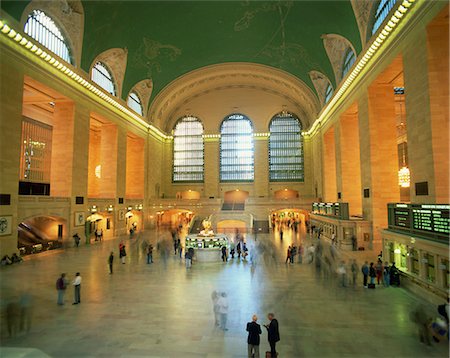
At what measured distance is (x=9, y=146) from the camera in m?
12.6

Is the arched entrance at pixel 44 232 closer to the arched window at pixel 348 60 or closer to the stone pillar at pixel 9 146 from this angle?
the stone pillar at pixel 9 146

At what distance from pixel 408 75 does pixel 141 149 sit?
22.4 metres

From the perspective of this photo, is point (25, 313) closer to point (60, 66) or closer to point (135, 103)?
point (60, 66)

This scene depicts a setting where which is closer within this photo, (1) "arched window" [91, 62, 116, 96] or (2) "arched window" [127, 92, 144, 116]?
(1) "arched window" [91, 62, 116, 96]

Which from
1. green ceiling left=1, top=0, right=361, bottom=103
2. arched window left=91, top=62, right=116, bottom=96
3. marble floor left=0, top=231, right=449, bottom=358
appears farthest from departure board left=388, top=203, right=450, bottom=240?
arched window left=91, top=62, right=116, bottom=96

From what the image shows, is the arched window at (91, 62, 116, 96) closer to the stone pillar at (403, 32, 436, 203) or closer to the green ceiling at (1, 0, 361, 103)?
the green ceiling at (1, 0, 361, 103)

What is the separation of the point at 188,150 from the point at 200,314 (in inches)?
1125

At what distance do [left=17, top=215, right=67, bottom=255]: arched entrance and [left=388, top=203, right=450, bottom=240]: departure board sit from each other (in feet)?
52.7

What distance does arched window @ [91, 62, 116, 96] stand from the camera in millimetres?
20056

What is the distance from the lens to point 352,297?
7.84 meters

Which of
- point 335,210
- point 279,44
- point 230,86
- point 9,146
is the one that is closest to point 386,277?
point 335,210

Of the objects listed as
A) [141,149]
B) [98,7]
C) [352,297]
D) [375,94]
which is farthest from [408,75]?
[141,149]

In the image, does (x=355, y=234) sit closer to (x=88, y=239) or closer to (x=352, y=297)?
(x=352, y=297)

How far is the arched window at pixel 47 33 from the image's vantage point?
1415cm
